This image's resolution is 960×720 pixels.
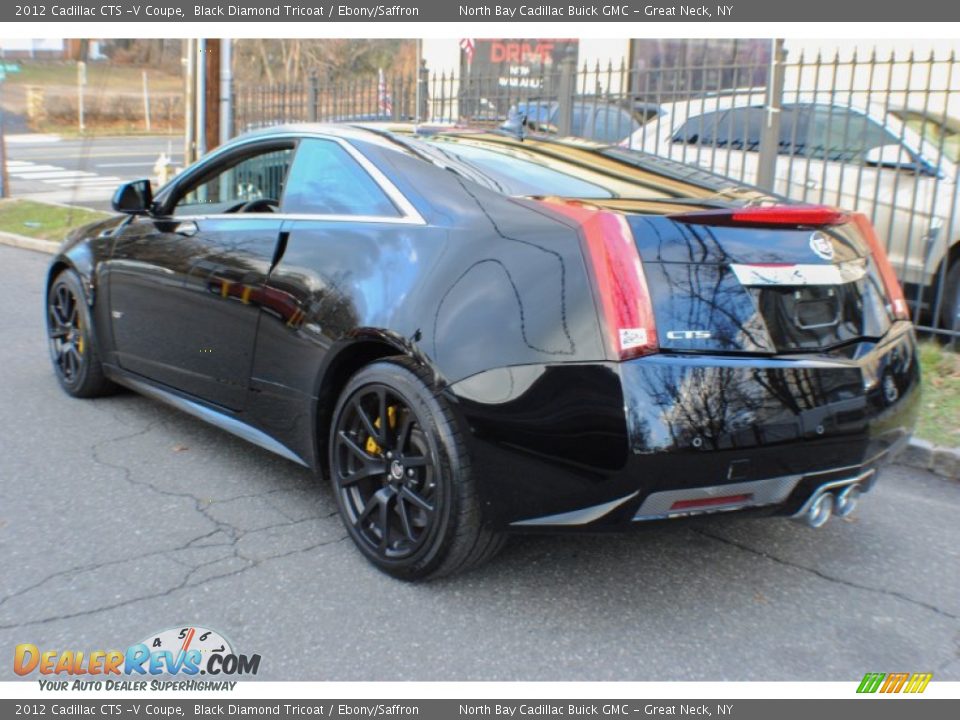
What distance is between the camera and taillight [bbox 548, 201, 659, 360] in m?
2.79

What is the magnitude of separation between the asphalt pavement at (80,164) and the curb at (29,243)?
8.47 feet

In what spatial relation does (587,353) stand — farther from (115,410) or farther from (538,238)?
(115,410)

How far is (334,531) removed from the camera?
3801 millimetres

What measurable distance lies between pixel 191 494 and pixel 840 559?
2.72 meters

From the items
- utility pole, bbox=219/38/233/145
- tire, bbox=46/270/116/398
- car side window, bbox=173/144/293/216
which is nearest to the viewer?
car side window, bbox=173/144/293/216

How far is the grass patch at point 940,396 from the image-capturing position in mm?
4840

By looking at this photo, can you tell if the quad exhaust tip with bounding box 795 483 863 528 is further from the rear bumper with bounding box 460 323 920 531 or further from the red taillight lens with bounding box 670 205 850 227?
the red taillight lens with bounding box 670 205 850 227

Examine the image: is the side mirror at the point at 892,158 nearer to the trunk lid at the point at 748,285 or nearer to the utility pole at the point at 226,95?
the trunk lid at the point at 748,285

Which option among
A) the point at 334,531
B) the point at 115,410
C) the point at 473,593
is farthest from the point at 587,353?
the point at 115,410

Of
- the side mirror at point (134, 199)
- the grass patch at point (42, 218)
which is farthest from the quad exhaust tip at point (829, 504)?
the grass patch at point (42, 218)

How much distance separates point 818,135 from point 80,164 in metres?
22.0

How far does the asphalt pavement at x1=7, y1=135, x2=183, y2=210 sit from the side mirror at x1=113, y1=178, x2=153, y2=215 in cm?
1132

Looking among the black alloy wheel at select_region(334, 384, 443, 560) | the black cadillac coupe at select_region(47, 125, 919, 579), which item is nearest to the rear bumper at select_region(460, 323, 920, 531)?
the black cadillac coupe at select_region(47, 125, 919, 579)
